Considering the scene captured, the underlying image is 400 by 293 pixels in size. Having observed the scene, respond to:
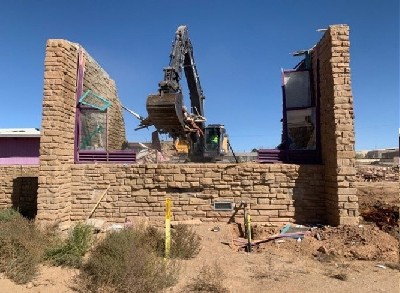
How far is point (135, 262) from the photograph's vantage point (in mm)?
6332

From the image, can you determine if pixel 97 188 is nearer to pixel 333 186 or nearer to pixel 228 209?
pixel 228 209

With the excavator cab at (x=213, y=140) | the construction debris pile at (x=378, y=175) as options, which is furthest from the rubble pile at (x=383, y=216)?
the construction debris pile at (x=378, y=175)

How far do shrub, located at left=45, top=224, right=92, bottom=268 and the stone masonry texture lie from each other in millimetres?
1711

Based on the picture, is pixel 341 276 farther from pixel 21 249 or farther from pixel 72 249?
pixel 21 249

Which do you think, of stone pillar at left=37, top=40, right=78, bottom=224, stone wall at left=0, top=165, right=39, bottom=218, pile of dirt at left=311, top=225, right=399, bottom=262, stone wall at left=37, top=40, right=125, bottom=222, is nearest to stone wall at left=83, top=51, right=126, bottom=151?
stone wall at left=37, top=40, right=125, bottom=222

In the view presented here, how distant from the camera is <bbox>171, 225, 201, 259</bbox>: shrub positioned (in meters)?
7.64

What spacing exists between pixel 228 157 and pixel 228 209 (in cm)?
707

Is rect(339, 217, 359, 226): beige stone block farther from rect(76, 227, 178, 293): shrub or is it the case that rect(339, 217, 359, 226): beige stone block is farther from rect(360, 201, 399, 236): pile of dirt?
rect(76, 227, 178, 293): shrub

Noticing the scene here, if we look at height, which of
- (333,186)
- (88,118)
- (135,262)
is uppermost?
(88,118)

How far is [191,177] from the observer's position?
32.6 feet

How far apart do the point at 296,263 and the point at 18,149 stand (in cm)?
1658

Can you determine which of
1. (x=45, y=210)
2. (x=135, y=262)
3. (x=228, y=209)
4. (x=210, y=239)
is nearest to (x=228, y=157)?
(x=228, y=209)

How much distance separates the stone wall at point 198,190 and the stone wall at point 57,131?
458 millimetres

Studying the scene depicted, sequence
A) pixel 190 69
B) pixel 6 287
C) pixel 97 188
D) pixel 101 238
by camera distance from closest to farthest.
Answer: pixel 6 287 < pixel 101 238 < pixel 97 188 < pixel 190 69
